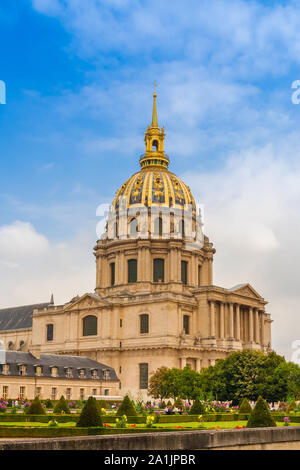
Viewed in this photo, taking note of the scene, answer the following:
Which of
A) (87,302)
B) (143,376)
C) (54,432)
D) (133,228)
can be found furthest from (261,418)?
(133,228)

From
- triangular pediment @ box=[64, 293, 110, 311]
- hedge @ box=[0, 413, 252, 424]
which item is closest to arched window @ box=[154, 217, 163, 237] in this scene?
triangular pediment @ box=[64, 293, 110, 311]

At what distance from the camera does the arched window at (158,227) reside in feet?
296

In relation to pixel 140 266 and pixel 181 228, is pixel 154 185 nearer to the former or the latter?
pixel 181 228

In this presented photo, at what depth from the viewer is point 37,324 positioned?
3600 inches

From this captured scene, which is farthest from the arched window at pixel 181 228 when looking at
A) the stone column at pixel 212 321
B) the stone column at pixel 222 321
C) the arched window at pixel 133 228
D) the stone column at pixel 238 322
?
the stone column at pixel 238 322

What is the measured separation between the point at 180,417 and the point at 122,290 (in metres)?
51.4

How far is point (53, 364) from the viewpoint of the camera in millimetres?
71750

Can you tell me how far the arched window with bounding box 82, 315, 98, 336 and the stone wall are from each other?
6656cm

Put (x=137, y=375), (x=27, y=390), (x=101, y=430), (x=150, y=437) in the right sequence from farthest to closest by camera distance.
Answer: (x=137, y=375)
(x=27, y=390)
(x=101, y=430)
(x=150, y=437)

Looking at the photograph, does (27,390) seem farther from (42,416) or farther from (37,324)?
(42,416)

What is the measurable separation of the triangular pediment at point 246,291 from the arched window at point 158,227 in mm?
13116

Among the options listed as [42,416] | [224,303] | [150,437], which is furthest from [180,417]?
[224,303]

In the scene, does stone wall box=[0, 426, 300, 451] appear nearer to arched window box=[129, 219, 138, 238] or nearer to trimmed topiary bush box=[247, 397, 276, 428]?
trimmed topiary bush box=[247, 397, 276, 428]

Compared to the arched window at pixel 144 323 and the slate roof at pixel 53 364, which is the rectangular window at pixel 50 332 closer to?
the slate roof at pixel 53 364
